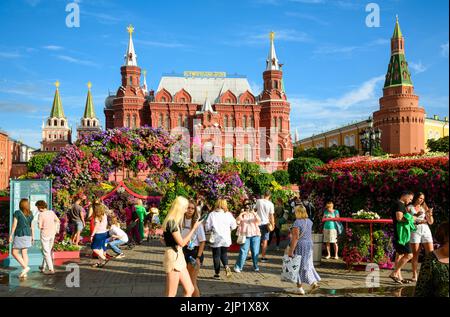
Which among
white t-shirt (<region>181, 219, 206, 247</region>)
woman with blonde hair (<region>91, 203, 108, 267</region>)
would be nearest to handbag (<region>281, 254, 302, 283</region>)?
white t-shirt (<region>181, 219, 206, 247</region>)

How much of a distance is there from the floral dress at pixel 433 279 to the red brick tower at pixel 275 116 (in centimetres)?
6183

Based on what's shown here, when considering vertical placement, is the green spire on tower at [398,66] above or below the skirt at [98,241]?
above

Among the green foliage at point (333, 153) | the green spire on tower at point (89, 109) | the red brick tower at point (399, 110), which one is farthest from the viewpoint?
the green spire on tower at point (89, 109)

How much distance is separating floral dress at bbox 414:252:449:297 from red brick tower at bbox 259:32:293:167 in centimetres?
6183

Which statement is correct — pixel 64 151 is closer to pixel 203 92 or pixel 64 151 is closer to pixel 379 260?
pixel 379 260

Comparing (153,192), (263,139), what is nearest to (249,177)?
(153,192)

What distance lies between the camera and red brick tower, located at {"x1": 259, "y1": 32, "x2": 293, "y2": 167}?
6706 centimetres

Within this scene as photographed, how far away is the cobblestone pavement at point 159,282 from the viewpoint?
785 centimetres

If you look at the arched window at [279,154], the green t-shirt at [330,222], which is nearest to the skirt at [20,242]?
the green t-shirt at [330,222]

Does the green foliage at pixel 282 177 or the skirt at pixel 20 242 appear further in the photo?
the green foliage at pixel 282 177

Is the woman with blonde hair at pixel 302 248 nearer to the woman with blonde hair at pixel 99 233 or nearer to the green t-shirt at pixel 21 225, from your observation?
the woman with blonde hair at pixel 99 233

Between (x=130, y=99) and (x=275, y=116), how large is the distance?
2031cm

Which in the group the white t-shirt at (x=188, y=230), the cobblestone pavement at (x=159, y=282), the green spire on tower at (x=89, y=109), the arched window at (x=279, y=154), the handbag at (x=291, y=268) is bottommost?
the cobblestone pavement at (x=159, y=282)

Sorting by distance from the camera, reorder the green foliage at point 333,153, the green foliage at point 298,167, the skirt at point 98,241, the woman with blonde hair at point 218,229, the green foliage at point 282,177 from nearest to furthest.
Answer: the woman with blonde hair at point 218,229 → the skirt at point 98,241 → the green foliage at point 282,177 → the green foliage at point 298,167 → the green foliage at point 333,153
